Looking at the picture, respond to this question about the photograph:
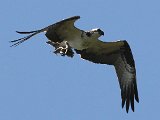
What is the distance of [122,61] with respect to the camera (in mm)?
16828

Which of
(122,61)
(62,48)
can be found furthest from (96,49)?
(62,48)

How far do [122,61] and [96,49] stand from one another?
0.91 m

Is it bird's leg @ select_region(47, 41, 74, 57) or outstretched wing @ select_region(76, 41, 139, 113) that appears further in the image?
outstretched wing @ select_region(76, 41, 139, 113)

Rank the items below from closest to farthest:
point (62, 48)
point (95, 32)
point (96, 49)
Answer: point (62, 48)
point (95, 32)
point (96, 49)

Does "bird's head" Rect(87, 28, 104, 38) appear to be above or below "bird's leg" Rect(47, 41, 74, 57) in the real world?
above

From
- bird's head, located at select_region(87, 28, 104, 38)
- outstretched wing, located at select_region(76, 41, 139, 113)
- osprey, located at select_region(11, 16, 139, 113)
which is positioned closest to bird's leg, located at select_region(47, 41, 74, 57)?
osprey, located at select_region(11, 16, 139, 113)

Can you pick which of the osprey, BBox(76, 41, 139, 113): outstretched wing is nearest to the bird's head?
the osprey

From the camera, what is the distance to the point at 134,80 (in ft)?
55.1

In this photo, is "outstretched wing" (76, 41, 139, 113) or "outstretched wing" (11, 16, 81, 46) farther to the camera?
"outstretched wing" (76, 41, 139, 113)

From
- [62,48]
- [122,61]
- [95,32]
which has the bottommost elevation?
[62,48]

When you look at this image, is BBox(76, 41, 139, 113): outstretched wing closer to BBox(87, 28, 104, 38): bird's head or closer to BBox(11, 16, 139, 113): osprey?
BBox(11, 16, 139, 113): osprey

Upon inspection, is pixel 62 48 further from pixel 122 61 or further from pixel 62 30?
pixel 122 61

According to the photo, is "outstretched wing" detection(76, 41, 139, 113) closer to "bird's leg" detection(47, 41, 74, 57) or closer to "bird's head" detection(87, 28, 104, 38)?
"bird's head" detection(87, 28, 104, 38)

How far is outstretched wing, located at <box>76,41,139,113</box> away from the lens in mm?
16422
